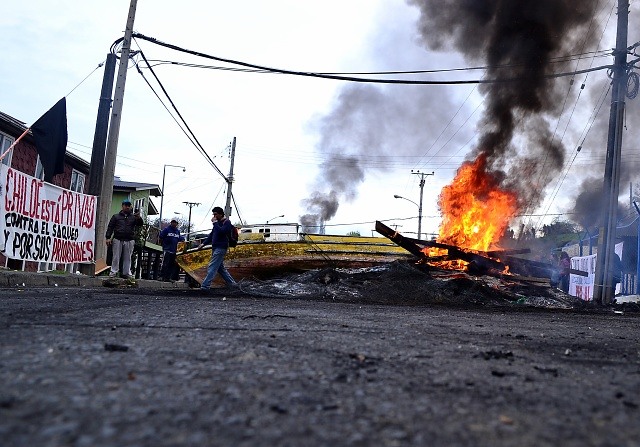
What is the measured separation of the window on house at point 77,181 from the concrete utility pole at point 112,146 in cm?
916

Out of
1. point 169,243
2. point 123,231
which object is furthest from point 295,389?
point 169,243

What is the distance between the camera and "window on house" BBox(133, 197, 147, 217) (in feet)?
119

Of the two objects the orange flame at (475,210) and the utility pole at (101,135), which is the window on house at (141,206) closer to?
→ the utility pole at (101,135)

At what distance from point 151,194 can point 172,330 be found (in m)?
36.9

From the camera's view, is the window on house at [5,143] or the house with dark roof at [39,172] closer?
the house with dark roof at [39,172]

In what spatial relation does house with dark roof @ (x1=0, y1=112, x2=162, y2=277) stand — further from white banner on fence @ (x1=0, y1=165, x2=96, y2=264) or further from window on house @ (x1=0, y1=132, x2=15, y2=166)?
white banner on fence @ (x1=0, y1=165, x2=96, y2=264)

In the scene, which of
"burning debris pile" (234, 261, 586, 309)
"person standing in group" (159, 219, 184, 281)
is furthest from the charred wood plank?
"person standing in group" (159, 219, 184, 281)

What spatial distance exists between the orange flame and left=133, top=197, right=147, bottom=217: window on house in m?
23.7

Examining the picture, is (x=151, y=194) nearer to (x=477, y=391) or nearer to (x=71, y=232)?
(x=71, y=232)

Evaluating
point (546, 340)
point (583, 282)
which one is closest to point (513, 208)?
point (583, 282)

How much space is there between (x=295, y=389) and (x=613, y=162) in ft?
49.6

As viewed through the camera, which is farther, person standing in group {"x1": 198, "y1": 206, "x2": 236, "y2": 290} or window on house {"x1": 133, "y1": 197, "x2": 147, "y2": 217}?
window on house {"x1": 133, "y1": 197, "x2": 147, "y2": 217}

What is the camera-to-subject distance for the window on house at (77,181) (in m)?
24.2

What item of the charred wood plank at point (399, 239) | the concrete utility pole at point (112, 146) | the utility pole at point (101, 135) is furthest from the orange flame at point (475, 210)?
the utility pole at point (101, 135)
